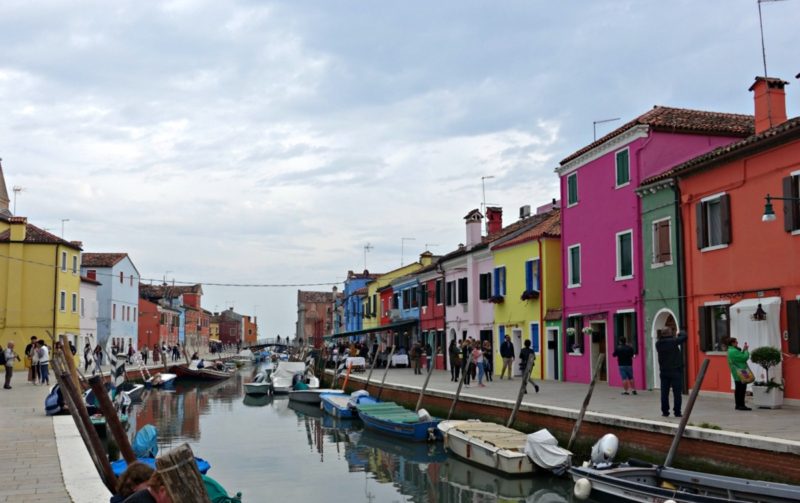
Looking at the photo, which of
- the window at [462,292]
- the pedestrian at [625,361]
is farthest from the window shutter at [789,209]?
the window at [462,292]

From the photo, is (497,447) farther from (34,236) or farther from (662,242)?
(34,236)

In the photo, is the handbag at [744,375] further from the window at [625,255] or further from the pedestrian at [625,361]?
the window at [625,255]

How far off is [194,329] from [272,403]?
216ft

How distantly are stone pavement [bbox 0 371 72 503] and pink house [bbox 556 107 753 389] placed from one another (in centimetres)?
1493

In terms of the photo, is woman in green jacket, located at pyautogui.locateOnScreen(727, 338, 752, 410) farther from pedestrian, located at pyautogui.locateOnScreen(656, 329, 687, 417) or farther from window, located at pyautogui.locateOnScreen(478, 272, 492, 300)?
window, located at pyautogui.locateOnScreen(478, 272, 492, 300)

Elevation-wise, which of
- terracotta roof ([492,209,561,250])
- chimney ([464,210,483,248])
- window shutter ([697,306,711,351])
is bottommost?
window shutter ([697,306,711,351])

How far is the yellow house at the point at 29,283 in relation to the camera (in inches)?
1635

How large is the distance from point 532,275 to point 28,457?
65.8 ft

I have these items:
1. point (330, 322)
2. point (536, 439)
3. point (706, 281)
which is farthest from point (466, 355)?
point (330, 322)

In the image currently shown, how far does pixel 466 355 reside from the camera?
2475 cm

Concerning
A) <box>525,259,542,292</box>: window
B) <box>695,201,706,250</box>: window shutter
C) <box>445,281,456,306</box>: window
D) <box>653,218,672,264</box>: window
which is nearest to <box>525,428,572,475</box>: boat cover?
<box>695,201,706,250</box>: window shutter

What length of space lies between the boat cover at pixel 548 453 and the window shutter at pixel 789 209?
690 centimetres

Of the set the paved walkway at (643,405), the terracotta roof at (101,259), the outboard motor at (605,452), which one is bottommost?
the outboard motor at (605,452)

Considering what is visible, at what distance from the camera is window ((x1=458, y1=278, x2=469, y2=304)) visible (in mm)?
34844
